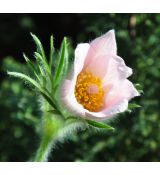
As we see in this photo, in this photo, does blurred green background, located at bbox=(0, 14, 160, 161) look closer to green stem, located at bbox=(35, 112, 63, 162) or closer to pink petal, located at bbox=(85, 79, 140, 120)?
green stem, located at bbox=(35, 112, 63, 162)

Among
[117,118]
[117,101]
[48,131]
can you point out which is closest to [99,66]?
[117,101]

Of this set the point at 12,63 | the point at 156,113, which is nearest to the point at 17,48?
the point at 12,63

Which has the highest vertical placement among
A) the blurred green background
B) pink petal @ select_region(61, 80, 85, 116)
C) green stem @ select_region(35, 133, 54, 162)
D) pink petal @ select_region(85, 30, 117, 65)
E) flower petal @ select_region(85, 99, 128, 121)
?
pink petal @ select_region(85, 30, 117, 65)

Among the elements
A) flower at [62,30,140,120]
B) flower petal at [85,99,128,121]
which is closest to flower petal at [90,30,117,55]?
flower at [62,30,140,120]

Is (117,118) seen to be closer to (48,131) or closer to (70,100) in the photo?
(48,131)

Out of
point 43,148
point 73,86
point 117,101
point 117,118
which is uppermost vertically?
point 73,86

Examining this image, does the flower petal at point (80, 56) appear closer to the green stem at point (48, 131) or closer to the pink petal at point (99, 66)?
the pink petal at point (99, 66)
